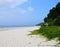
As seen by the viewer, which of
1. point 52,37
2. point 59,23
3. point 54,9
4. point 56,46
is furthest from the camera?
point 54,9

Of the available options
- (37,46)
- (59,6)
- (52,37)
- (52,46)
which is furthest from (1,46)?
(59,6)

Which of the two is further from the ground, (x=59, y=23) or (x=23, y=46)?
(x=59, y=23)

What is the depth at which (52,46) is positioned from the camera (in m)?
11.3

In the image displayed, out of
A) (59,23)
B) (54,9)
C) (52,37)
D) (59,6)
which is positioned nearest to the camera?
(52,37)

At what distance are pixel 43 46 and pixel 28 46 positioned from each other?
900mm

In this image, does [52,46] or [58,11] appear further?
[58,11]

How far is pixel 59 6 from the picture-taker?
37219 mm

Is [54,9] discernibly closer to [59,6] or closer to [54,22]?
[59,6]

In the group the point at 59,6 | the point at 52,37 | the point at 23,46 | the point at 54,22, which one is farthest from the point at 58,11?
the point at 23,46

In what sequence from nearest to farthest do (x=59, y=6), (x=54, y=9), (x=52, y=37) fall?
(x=52, y=37) → (x=59, y=6) → (x=54, y=9)

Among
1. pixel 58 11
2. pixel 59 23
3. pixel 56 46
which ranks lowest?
pixel 56 46

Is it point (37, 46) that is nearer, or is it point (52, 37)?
point (37, 46)

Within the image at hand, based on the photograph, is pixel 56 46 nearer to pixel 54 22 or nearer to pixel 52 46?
pixel 52 46

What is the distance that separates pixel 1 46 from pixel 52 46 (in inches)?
122
